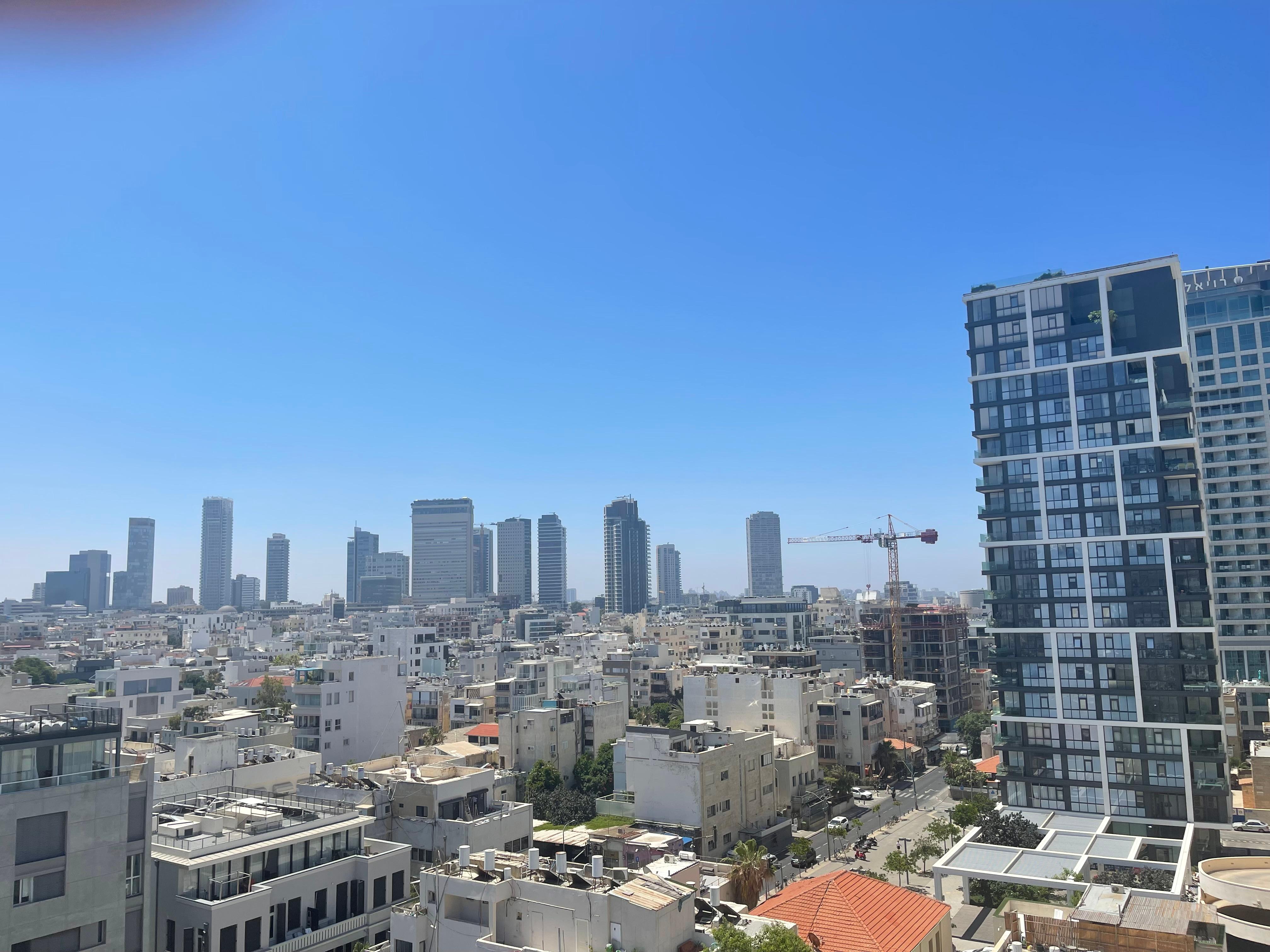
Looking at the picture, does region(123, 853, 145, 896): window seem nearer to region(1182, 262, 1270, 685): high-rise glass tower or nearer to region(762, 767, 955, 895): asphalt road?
region(762, 767, 955, 895): asphalt road

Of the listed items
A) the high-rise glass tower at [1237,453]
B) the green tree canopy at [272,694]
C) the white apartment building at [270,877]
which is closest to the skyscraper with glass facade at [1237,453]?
the high-rise glass tower at [1237,453]

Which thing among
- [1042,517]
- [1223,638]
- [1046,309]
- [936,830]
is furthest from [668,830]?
[1223,638]

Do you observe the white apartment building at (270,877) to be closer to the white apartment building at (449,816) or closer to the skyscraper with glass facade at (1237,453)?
the white apartment building at (449,816)

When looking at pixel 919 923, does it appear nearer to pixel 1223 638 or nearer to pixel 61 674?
pixel 1223 638

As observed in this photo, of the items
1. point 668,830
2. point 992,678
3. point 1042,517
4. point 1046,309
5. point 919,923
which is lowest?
point 668,830

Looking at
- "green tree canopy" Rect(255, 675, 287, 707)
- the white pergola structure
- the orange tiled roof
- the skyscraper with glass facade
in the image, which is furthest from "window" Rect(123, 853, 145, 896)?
the skyscraper with glass facade

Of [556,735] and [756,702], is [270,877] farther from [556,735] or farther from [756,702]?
[756,702]
